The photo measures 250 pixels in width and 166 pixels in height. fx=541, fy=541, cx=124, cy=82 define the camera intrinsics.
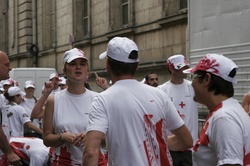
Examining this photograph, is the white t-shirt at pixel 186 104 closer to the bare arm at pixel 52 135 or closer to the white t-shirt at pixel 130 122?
the bare arm at pixel 52 135

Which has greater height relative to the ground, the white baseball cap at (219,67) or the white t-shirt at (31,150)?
the white baseball cap at (219,67)

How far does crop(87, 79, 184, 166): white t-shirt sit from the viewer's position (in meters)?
3.59

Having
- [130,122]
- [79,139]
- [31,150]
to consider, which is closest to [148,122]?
[130,122]

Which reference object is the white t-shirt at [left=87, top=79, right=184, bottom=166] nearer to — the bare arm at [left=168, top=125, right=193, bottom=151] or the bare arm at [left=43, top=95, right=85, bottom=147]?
the bare arm at [left=168, top=125, right=193, bottom=151]

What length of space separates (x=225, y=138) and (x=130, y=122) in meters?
0.74

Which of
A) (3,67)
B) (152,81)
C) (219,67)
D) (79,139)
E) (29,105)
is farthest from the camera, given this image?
(29,105)

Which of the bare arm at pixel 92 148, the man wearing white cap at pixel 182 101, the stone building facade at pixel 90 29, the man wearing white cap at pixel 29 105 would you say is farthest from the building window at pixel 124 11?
the bare arm at pixel 92 148

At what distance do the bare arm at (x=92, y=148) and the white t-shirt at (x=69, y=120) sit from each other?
1.24m

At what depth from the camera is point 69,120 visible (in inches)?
187

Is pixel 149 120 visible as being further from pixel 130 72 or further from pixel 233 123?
pixel 233 123

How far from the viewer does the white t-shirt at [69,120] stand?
474 centimetres

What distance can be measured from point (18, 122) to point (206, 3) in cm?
372

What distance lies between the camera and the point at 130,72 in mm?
3684

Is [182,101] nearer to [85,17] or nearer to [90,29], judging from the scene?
[90,29]
